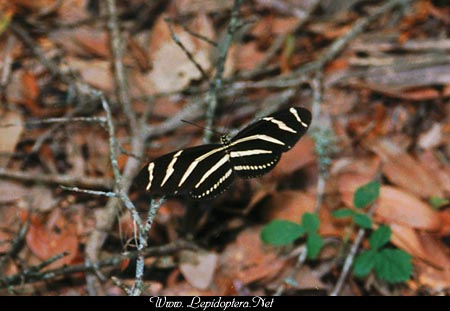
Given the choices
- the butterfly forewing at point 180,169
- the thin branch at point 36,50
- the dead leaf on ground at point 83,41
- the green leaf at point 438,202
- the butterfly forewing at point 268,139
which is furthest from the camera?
the dead leaf on ground at point 83,41

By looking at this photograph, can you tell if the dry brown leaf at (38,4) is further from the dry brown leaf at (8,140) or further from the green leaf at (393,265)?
the green leaf at (393,265)

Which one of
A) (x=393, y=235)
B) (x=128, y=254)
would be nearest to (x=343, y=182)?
(x=393, y=235)

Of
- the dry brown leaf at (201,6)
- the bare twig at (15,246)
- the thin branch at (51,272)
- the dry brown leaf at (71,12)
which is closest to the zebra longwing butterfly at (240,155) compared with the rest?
the thin branch at (51,272)

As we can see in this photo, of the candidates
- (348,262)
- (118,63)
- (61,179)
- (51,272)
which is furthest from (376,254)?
(118,63)

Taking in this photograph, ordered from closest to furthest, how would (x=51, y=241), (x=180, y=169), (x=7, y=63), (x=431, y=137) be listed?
1. (x=180, y=169)
2. (x=51, y=241)
3. (x=431, y=137)
4. (x=7, y=63)

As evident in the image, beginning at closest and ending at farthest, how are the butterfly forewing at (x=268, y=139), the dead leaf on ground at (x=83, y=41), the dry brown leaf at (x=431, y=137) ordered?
the butterfly forewing at (x=268, y=139) < the dry brown leaf at (x=431, y=137) < the dead leaf on ground at (x=83, y=41)

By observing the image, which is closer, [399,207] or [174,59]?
[399,207]

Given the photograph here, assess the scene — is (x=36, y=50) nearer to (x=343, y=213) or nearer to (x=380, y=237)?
(x=343, y=213)
